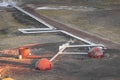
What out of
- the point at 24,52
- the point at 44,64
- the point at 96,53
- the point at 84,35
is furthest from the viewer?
the point at 84,35

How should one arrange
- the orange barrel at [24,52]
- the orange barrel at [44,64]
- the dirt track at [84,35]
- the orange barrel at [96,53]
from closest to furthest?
Result: the orange barrel at [44,64], the orange barrel at [96,53], the orange barrel at [24,52], the dirt track at [84,35]

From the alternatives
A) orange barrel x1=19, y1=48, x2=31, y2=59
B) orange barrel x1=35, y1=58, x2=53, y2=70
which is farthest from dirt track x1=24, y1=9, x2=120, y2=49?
orange barrel x1=35, y1=58, x2=53, y2=70

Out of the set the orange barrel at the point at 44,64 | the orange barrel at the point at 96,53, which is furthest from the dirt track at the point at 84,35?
the orange barrel at the point at 44,64

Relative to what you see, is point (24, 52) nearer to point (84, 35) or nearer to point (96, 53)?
point (96, 53)

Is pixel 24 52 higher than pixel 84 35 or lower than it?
higher

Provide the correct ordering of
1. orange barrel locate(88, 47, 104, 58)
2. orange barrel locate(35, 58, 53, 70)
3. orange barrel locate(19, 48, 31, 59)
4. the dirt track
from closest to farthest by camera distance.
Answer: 1. orange barrel locate(35, 58, 53, 70)
2. orange barrel locate(88, 47, 104, 58)
3. orange barrel locate(19, 48, 31, 59)
4. the dirt track

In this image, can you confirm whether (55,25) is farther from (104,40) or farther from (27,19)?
(104,40)

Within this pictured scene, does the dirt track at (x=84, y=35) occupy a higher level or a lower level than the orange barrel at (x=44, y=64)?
lower

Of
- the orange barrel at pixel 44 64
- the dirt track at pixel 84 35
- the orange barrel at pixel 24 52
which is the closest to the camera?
the orange barrel at pixel 44 64

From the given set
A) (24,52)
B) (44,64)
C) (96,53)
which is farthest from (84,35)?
(44,64)

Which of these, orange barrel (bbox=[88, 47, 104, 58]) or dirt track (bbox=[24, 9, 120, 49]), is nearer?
orange barrel (bbox=[88, 47, 104, 58])

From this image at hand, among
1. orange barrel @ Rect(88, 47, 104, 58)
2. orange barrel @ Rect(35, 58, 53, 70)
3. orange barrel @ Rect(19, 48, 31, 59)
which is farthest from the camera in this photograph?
orange barrel @ Rect(19, 48, 31, 59)

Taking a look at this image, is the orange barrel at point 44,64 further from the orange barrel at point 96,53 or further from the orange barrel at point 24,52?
the orange barrel at point 96,53

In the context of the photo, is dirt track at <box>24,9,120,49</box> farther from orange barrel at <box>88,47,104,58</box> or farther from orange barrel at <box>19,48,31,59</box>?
orange barrel at <box>19,48,31,59</box>
